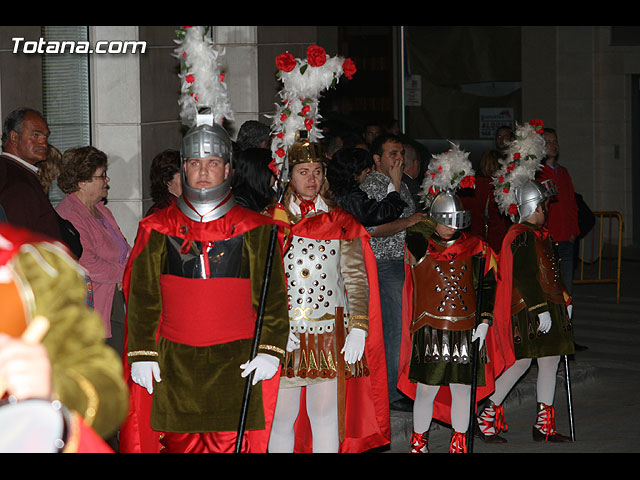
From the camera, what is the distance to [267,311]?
16.0 ft

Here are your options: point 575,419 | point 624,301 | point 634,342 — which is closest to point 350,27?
point 624,301

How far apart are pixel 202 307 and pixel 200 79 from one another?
3.79 feet

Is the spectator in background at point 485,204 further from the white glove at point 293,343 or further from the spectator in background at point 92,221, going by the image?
the white glove at point 293,343

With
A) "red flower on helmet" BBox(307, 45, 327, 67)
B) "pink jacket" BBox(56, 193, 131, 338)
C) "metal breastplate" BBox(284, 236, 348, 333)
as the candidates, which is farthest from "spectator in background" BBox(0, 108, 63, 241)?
"red flower on helmet" BBox(307, 45, 327, 67)

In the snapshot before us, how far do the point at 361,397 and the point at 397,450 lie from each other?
1322mm

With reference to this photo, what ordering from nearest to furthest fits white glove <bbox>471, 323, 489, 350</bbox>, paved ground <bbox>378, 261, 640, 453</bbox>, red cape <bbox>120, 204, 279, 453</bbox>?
red cape <bbox>120, 204, 279, 453</bbox> < white glove <bbox>471, 323, 489, 350</bbox> < paved ground <bbox>378, 261, 640, 453</bbox>

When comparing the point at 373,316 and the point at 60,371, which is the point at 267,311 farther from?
the point at 60,371

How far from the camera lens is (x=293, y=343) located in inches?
215

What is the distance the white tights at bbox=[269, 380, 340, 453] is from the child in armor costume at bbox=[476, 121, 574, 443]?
1762 mm

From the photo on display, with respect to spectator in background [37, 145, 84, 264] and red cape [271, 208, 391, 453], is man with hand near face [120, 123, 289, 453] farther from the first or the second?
spectator in background [37, 145, 84, 264]

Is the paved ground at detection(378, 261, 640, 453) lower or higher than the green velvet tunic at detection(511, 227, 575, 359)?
lower

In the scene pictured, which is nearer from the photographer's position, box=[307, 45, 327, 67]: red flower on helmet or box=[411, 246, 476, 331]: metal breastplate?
box=[307, 45, 327, 67]: red flower on helmet

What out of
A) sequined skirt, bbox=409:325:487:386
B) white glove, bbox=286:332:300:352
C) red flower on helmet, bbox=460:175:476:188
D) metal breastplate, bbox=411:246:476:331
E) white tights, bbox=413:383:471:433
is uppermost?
red flower on helmet, bbox=460:175:476:188

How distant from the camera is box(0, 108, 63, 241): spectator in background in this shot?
5.92m
